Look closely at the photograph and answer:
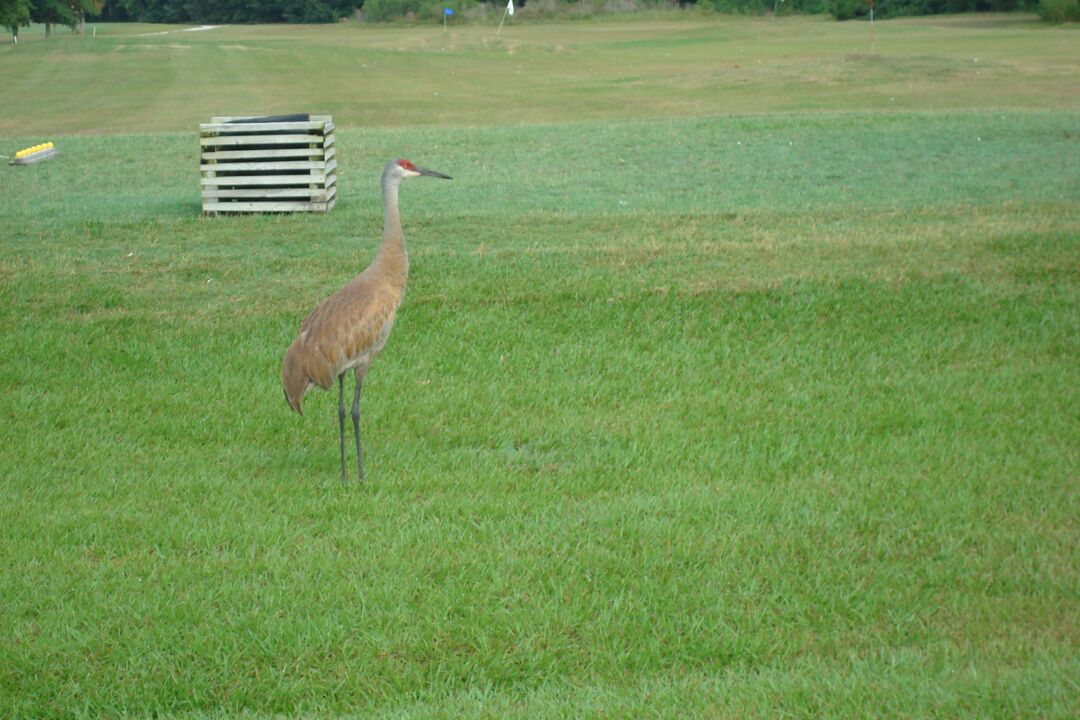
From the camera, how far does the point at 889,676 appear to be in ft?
16.1

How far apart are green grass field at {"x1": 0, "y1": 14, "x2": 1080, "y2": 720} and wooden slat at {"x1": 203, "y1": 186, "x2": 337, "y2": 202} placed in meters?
0.45

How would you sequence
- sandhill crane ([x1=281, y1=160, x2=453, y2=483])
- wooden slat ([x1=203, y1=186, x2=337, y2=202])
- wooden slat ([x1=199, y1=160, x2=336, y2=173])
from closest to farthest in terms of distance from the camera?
sandhill crane ([x1=281, y1=160, x2=453, y2=483]), wooden slat ([x1=199, y1=160, x2=336, y2=173]), wooden slat ([x1=203, y1=186, x2=337, y2=202])

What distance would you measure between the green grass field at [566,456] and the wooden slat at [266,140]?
0.96 metres

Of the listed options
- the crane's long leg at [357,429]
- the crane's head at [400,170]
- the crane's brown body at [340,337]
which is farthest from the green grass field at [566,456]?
the crane's head at [400,170]

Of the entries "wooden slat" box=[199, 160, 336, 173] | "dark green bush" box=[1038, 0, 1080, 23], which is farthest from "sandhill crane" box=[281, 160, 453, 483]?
"dark green bush" box=[1038, 0, 1080, 23]

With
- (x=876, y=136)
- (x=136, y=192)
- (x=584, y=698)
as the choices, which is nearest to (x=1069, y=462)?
(x=584, y=698)

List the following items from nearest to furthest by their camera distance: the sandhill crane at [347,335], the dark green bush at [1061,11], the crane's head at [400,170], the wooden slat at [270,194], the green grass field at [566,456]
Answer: the green grass field at [566,456], the sandhill crane at [347,335], the crane's head at [400,170], the wooden slat at [270,194], the dark green bush at [1061,11]

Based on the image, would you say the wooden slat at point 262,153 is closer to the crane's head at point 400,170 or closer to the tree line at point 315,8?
the crane's head at point 400,170

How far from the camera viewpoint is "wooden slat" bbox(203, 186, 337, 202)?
15.4 m

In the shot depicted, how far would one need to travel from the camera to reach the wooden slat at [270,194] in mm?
15406

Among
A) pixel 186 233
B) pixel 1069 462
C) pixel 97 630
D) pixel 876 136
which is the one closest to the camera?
pixel 97 630

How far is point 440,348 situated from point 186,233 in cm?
544

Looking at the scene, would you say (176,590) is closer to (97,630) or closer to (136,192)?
(97,630)

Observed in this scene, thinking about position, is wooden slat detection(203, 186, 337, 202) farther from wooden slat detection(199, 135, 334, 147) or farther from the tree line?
the tree line
